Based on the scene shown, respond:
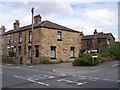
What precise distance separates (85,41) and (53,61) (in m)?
22.0

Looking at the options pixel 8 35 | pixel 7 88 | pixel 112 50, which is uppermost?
pixel 8 35

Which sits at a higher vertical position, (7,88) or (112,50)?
(112,50)

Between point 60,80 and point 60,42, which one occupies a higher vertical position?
point 60,42

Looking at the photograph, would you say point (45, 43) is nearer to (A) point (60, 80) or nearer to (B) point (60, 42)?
(B) point (60, 42)

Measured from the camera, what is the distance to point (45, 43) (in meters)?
29.8

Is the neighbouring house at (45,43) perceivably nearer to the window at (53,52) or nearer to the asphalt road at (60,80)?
the window at (53,52)

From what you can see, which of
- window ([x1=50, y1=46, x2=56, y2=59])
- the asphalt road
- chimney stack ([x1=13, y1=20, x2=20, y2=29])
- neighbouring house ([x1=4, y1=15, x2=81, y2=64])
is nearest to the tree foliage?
neighbouring house ([x1=4, y1=15, x2=81, y2=64])

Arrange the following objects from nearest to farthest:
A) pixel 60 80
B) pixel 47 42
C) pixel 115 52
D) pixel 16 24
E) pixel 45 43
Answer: pixel 60 80, pixel 45 43, pixel 47 42, pixel 115 52, pixel 16 24

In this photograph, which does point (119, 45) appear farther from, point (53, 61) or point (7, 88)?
point (7, 88)

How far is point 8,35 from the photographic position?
3888 cm

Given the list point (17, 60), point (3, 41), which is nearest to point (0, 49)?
point (3, 41)

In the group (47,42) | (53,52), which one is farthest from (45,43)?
(53,52)

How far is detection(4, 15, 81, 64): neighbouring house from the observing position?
29828mm

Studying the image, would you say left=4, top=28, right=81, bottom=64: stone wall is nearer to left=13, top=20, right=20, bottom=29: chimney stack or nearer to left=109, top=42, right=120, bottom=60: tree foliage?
left=13, top=20, right=20, bottom=29: chimney stack
